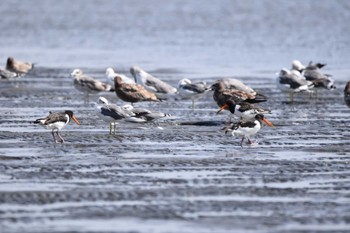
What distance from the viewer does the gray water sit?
11703mm

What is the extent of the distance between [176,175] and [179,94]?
9.03 m

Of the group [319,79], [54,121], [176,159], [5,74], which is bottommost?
[176,159]

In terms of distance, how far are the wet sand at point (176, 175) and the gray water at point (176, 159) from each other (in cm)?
2

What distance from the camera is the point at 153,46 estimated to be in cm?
4038

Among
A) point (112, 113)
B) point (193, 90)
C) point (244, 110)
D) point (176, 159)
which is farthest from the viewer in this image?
point (193, 90)

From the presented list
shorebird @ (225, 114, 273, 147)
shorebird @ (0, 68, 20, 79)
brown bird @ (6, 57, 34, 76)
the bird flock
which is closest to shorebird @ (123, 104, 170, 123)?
the bird flock

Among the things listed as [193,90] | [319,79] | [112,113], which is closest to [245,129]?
[112,113]

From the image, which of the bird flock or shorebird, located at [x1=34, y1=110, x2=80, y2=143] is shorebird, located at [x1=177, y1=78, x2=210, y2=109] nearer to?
the bird flock

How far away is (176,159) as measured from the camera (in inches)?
614

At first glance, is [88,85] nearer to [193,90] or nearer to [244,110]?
[193,90]

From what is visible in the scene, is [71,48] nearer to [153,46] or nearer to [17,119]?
[153,46]

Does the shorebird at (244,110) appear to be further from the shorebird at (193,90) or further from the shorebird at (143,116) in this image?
the shorebird at (193,90)

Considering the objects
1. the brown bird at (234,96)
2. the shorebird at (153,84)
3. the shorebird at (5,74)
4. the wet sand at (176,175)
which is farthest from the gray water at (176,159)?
the shorebird at (5,74)

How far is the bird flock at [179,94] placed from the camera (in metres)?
17.5
